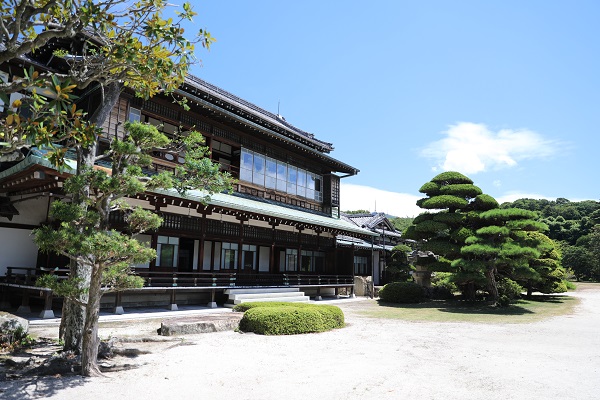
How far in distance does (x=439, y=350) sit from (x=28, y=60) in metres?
14.5

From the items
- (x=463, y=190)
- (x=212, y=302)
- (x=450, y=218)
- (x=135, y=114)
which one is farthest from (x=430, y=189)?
(x=135, y=114)

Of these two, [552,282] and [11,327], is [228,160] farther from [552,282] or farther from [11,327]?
[552,282]

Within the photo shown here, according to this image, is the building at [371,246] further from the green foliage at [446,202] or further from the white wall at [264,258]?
the green foliage at [446,202]

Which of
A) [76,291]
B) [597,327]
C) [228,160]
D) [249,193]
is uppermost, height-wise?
[228,160]

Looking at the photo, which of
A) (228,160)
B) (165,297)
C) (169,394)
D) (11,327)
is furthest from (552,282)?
(11,327)

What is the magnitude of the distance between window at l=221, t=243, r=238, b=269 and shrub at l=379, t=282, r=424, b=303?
8.35m

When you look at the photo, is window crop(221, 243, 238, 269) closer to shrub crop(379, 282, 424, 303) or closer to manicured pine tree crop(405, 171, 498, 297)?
shrub crop(379, 282, 424, 303)

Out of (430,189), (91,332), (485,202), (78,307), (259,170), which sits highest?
(259,170)

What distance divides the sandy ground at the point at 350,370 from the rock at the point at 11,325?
2552 millimetres

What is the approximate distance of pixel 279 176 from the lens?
2256 centimetres

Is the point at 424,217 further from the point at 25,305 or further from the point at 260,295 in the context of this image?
the point at 25,305

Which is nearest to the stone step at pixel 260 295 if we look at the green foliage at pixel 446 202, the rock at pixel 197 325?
the rock at pixel 197 325

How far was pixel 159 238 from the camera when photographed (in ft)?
53.1

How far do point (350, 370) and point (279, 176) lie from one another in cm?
1618
